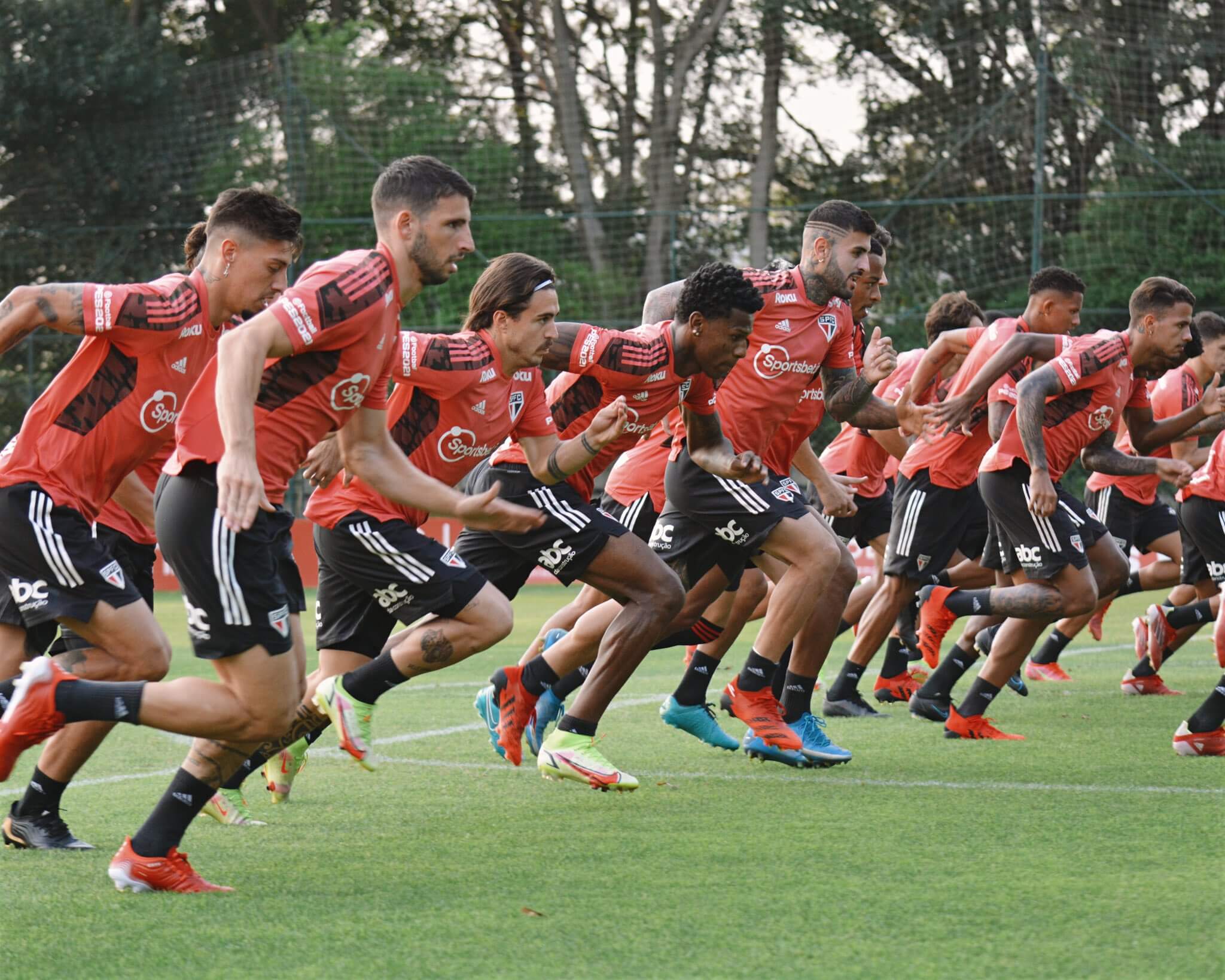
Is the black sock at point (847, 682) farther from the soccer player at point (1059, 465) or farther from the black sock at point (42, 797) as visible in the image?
the black sock at point (42, 797)

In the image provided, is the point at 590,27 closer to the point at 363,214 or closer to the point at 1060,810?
the point at 363,214

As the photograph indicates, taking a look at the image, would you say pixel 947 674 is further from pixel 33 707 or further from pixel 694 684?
pixel 33 707

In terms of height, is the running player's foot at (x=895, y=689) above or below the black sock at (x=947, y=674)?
below

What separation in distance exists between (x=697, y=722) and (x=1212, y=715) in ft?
7.55

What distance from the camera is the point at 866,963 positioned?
363 cm

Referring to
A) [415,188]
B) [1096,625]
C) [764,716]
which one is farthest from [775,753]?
[1096,625]

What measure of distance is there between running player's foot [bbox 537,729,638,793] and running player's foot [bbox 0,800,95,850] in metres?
1.84

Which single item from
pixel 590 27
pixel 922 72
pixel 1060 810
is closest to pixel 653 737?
pixel 1060 810

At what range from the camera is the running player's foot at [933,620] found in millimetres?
9852

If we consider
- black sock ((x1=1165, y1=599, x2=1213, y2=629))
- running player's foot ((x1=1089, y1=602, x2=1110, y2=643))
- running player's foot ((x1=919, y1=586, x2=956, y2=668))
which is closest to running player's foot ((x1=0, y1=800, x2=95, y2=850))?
running player's foot ((x1=919, y1=586, x2=956, y2=668))

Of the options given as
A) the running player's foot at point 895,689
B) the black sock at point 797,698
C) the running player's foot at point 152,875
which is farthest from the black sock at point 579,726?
the running player's foot at point 895,689

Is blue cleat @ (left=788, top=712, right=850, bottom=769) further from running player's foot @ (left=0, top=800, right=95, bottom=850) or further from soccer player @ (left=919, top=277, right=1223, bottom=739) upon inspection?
running player's foot @ (left=0, top=800, right=95, bottom=850)

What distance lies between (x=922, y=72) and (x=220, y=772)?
2532 cm

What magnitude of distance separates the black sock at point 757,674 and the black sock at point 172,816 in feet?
9.50
